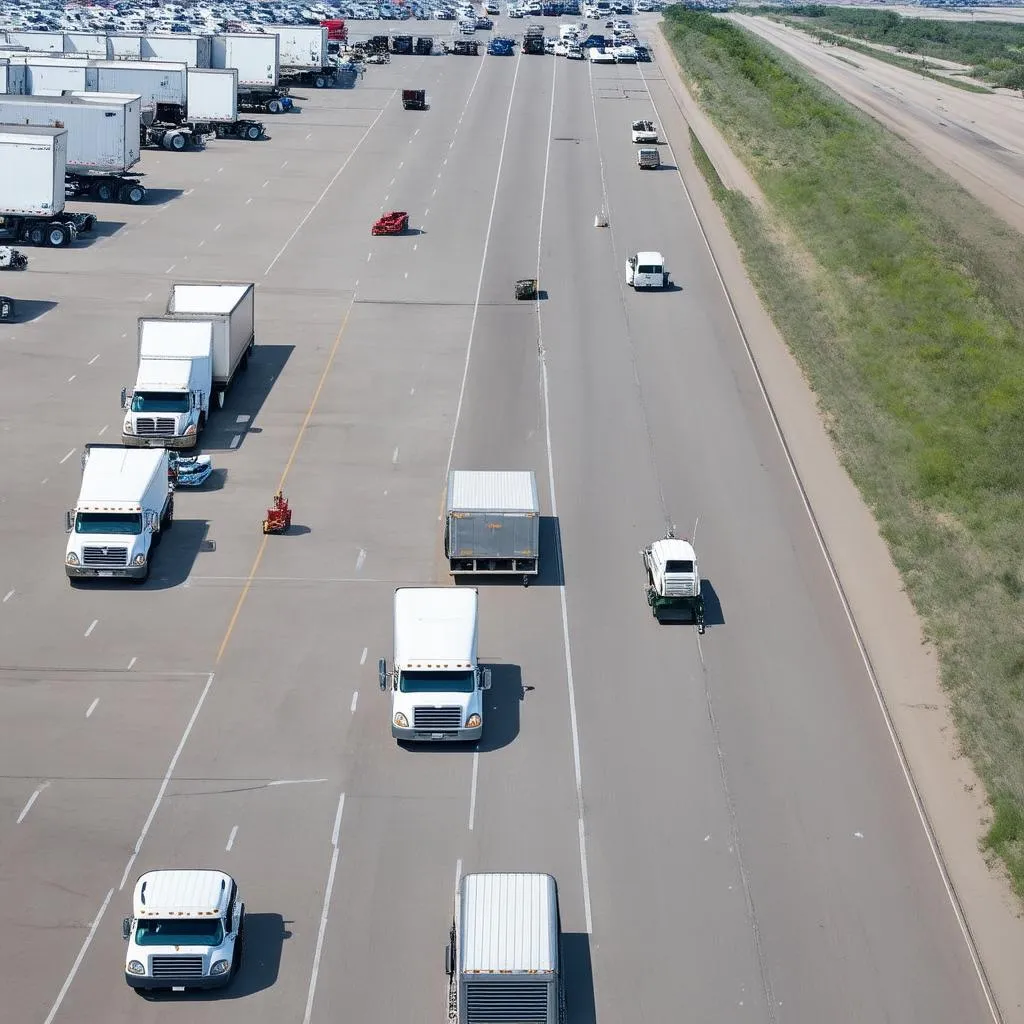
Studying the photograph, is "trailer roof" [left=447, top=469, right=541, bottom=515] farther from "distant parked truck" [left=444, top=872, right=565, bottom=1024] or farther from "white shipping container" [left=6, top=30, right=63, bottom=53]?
"white shipping container" [left=6, top=30, right=63, bottom=53]

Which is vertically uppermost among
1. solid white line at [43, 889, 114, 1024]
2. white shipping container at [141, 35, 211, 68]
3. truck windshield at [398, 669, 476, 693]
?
white shipping container at [141, 35, 211, 68]

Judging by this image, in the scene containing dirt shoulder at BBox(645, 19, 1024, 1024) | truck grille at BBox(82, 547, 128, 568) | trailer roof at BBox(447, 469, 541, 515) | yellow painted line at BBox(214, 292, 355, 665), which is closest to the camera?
dirt shoulder at BBox(645, 19, 1024, 1024)

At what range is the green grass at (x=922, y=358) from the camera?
129 feet

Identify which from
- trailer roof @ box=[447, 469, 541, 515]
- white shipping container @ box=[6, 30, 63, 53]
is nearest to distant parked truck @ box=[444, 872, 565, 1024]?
trailer roof @ box=[447, 469, 541, 515]

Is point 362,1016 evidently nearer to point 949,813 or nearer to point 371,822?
point 371,822

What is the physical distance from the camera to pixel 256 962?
89.8 ft

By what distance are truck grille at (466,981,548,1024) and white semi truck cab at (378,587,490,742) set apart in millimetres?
10056

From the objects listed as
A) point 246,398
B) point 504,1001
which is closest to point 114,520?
point 246,398

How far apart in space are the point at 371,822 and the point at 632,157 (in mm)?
80872

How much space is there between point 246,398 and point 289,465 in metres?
7.37

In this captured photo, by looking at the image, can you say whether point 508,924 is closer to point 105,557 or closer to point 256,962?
point 256,962

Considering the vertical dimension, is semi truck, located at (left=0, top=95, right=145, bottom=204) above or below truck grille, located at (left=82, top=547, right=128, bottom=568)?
above

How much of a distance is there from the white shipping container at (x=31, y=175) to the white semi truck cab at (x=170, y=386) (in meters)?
28.7

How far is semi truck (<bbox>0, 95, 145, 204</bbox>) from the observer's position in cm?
8812
